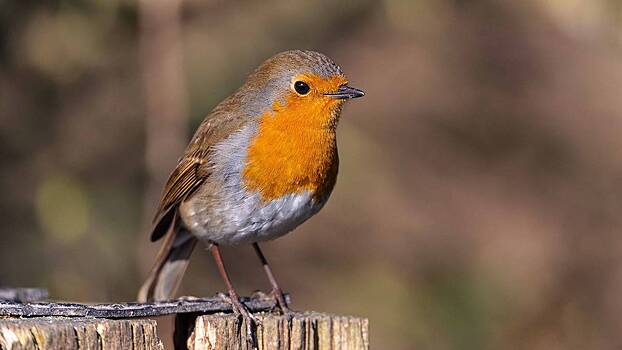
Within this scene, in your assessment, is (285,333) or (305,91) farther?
(305,91)

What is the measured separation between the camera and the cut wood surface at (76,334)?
262 centimetres

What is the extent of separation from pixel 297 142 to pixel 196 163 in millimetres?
509

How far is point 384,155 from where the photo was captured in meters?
8.01

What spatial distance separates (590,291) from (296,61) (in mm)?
3430

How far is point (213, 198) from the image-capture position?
13.6 ft

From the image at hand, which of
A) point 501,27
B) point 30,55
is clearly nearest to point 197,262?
point 30,55

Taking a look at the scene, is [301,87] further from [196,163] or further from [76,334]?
[76,334]

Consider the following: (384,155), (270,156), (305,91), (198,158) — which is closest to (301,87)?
(305,91)

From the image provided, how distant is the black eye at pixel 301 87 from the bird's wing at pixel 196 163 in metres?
0.24

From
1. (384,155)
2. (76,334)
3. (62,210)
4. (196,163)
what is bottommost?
(76,334)

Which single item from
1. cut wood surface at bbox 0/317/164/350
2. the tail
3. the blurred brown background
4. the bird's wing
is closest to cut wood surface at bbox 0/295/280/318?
cut wood surface at bbox 0/317/164/350

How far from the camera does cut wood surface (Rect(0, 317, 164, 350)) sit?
262 cm

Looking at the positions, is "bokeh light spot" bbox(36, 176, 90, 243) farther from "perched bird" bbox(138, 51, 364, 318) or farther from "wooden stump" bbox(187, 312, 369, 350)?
"wooden stump" bbox(187, 312, 369, 350)

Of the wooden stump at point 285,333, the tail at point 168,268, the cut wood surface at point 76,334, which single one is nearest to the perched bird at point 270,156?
the tail at point 168,268
